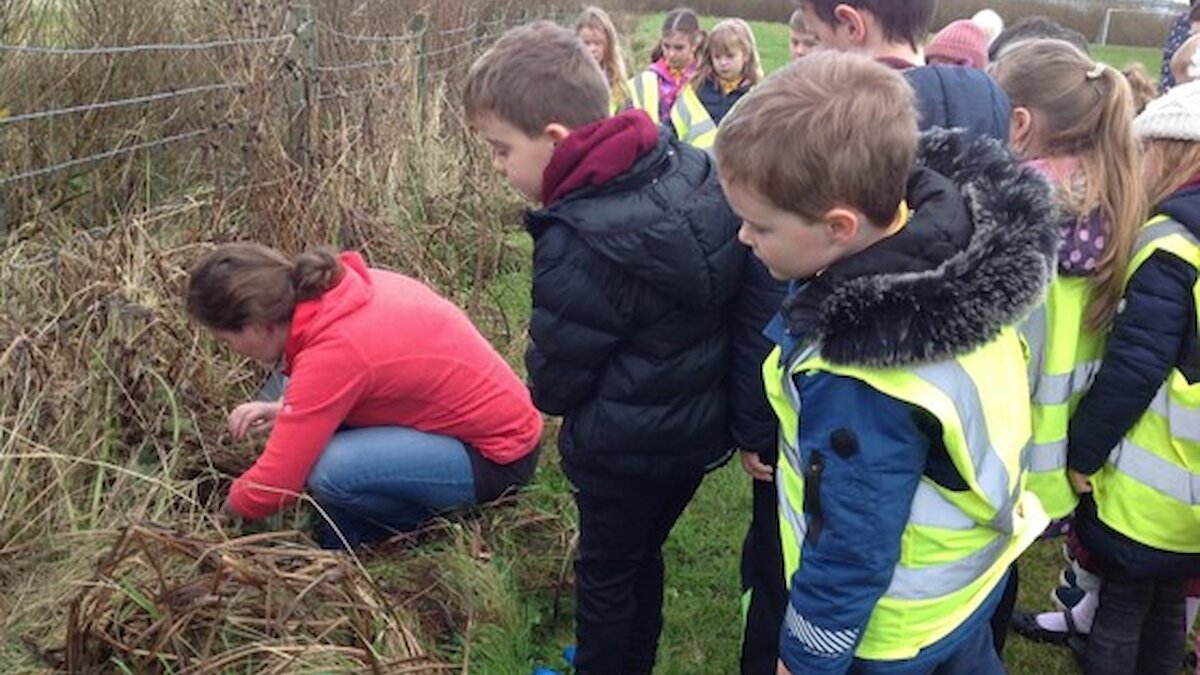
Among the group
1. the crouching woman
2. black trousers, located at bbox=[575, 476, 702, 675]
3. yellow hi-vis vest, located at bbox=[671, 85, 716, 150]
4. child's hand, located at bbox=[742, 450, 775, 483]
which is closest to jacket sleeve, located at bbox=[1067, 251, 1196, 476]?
child's hand, located at bbox=[742, 450, 775, 483]

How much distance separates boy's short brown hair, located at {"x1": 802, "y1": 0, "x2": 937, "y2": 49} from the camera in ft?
7.75

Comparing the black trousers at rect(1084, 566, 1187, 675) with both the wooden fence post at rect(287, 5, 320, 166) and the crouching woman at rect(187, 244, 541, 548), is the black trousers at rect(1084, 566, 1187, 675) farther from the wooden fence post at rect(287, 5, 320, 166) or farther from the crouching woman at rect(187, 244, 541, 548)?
the wooden fence post at rect(287, 5, 320, 166)

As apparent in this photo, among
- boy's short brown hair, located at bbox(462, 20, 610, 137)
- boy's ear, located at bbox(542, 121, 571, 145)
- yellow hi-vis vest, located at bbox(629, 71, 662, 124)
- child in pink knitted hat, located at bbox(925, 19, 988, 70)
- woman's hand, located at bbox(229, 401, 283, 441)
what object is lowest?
yellow hi-vis vest, located at bbox(629, 71, 662, 124)

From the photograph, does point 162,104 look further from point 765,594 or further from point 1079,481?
point 1079,481

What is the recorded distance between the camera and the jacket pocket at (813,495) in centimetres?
162

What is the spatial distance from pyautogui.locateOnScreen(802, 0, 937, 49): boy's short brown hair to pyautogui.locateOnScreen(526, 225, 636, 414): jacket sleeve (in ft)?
2.66

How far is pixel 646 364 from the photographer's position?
7.39ft

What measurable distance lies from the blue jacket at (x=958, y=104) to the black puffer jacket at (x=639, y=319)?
0.48 metres

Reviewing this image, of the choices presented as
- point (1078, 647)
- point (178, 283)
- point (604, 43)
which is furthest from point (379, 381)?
point (604, 43)

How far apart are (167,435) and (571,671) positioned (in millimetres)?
1415

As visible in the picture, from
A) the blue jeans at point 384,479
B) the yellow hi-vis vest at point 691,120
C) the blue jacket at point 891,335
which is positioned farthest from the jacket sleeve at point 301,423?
the yellow hi-vis vest at point 691,120

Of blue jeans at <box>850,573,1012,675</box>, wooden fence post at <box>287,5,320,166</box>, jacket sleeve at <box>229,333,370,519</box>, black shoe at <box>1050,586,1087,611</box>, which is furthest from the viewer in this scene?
wooden fence post at <box>287,5,320,166</box>

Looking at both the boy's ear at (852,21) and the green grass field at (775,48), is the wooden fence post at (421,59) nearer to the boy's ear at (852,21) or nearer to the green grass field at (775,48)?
the boy's ear at (852,21)

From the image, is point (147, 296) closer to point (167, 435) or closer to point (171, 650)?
point (167, 435)
